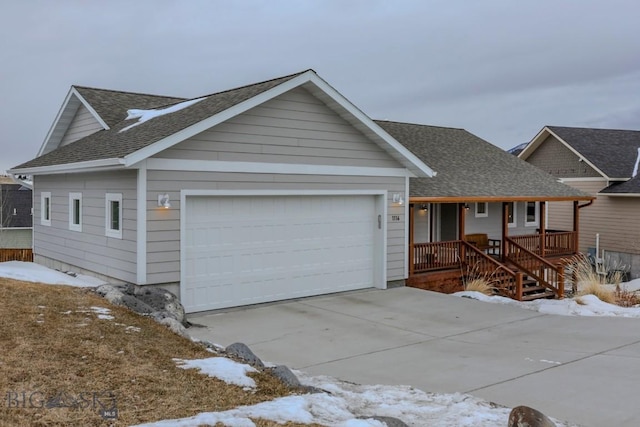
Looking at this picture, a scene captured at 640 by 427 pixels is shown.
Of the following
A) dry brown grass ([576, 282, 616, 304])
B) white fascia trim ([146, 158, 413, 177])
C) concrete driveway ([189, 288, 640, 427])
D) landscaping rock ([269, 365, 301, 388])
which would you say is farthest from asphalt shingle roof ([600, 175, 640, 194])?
landscaping rock ([269, 365, 301, 388])

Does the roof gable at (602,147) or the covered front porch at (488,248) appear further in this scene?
the roof gable at (602,147)

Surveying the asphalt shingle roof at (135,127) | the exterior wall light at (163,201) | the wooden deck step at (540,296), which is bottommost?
the wooden deck step at (540,296)

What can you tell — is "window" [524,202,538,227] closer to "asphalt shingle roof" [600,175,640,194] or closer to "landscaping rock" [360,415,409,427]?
"asphalt shingle roof" [600,175,640,194]

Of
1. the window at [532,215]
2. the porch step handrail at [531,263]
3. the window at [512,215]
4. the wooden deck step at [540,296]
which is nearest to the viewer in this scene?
the wooden deck step at [540,296]

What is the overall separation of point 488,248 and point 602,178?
31.6ft

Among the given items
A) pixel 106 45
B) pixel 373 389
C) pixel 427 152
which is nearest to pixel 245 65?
pixel 106 45

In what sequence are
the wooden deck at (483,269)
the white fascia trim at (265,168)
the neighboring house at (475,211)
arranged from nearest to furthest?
1. the white fascia trim at (265,168)
2. the wooden deck at (483,269)
3. the neighboring house at (475,211)

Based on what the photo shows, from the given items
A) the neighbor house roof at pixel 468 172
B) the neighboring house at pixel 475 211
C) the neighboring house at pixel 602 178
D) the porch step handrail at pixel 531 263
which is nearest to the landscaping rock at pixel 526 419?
the neighboring house at pixel 475 211

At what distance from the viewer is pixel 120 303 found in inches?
331

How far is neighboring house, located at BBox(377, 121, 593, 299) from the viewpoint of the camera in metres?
14.8

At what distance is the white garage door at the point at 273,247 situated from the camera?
10.0m

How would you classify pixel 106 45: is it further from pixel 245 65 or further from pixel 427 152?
pixel 427 152

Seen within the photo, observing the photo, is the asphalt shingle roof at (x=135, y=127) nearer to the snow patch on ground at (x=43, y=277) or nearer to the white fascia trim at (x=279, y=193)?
the white fascia trim at (x=279, y=193)

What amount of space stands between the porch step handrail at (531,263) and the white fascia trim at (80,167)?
11966 millimetres
